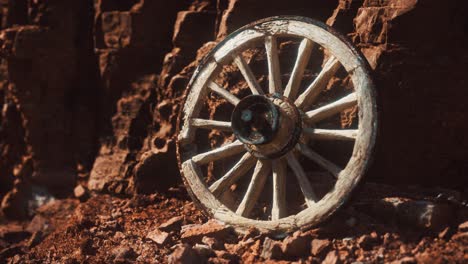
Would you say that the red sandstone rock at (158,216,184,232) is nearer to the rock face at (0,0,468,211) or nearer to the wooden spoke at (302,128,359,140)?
the rock face at (0,0,468,211)

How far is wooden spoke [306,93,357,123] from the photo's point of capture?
399 cm

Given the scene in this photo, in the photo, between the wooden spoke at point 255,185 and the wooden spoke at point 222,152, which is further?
the wooden spoke at point 222,152

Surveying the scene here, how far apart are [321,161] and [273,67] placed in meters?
0.83

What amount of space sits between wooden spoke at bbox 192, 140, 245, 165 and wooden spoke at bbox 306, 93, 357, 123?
62 centimetres

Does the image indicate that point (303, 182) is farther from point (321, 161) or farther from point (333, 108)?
point (333, 108)

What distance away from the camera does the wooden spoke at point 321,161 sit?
3971 millimetres

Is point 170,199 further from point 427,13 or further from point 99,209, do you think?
point 427,13

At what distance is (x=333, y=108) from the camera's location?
161 inches

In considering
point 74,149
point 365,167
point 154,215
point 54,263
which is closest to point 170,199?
point 154,215

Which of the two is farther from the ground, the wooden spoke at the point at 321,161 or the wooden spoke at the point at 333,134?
the wooden spoke at the point at 333,134

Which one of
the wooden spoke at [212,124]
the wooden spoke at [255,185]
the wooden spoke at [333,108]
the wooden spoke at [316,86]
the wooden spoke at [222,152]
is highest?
the wooden spoke at [316,86]

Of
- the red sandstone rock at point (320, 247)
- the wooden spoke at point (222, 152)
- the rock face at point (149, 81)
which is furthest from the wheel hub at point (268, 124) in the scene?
the rock face at point (149, 81)

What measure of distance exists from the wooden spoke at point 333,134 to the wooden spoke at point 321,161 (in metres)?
0.11

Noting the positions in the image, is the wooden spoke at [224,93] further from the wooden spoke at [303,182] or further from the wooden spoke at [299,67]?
the wooden spoke at [303,182]
